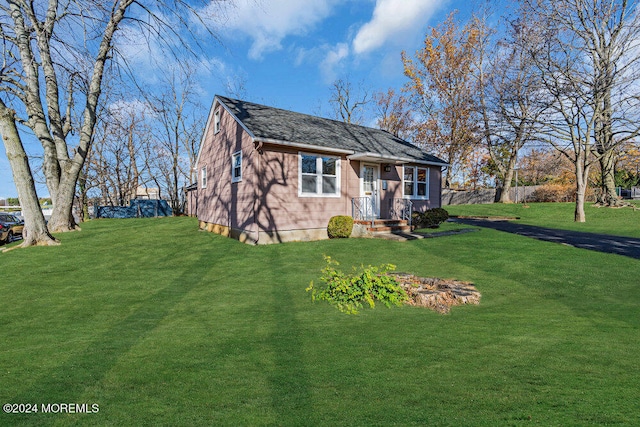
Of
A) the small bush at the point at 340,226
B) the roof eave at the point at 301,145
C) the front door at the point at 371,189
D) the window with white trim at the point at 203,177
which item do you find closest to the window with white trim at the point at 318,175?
the roof eave at the point at 301,145

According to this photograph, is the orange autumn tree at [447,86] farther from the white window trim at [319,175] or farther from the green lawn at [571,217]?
the white window trim at [319,175]

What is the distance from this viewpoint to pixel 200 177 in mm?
18938

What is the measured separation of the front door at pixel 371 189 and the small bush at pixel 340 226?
2011 millimetres

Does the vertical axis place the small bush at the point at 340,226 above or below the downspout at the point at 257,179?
below

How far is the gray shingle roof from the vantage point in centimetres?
1295

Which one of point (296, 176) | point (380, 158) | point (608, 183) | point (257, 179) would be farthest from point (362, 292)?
point (608, 183)

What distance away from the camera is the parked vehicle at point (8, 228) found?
50.1ft

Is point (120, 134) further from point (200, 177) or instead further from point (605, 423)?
point (605, 423)

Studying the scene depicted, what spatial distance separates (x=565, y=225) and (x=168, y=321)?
64.6ft

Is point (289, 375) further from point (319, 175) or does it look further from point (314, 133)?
point (314, 133)

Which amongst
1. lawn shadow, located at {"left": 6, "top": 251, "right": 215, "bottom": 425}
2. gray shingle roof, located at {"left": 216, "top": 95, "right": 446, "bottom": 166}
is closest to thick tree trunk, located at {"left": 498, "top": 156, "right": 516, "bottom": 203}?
gray shingle roof, located at {"left": 216, "top": 95, "right": 446, "bottom": 166}

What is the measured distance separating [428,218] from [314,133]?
268 inches

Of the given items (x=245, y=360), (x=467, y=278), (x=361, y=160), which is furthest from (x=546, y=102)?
(x=245, y=360)

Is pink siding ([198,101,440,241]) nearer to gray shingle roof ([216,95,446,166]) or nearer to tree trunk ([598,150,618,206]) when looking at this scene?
gray shingle roof ([216,95,446,166])
